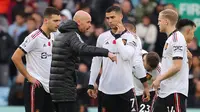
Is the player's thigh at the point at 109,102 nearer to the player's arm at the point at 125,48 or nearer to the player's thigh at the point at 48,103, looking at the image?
the player's arm at the point at 125,48

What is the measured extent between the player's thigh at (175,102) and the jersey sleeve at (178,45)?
64cm

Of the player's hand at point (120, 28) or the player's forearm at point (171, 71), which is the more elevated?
the player's hand at point (120, 28)

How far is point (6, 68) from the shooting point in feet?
64.4

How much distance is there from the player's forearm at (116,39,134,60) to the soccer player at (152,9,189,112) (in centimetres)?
71

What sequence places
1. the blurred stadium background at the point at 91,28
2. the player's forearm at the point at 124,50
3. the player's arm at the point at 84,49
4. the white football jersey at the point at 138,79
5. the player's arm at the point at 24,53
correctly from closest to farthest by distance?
the player's arm at the point at 84,49, the player's forearm at the point at 124,50, the player's arm at the point at 24,53, the white football jersey at the point at 138,79, the blurred stadium background at the point at 91,28

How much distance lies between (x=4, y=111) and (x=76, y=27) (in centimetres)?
585

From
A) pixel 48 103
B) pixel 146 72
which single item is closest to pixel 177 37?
pixel 146 72

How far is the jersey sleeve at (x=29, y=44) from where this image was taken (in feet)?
43.3

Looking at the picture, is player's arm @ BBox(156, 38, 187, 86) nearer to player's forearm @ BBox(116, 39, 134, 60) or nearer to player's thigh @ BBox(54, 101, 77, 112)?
player's forearm @ BBox(116, 39, 134, 60)

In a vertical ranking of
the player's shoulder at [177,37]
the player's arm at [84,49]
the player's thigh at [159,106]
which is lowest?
the player's thigh at [159,106]

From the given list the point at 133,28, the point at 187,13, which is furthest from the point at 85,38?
the point at 133,28

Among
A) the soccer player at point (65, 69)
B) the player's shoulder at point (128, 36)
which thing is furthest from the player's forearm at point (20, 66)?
the player's shoulder at point (128, 36)

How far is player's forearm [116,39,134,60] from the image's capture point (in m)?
12.7

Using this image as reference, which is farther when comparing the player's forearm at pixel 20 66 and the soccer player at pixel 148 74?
the soccer player at pixel 148 74
